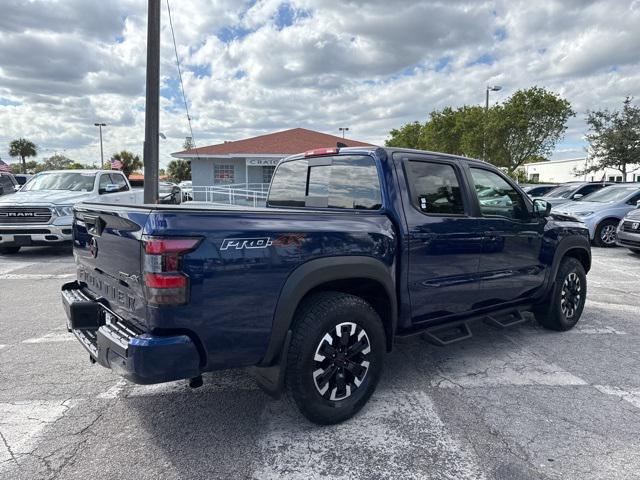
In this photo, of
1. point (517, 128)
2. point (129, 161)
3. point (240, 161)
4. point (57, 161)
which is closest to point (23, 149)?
point (129, 161)

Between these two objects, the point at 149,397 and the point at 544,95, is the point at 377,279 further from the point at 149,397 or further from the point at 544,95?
the point at 544,95

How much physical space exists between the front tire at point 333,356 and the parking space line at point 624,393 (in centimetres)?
191

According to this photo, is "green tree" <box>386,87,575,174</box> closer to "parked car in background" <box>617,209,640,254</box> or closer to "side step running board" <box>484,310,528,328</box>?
"parked car in background" <box>617,209,640,254</box>

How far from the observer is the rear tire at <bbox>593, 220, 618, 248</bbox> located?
11477 millimetres

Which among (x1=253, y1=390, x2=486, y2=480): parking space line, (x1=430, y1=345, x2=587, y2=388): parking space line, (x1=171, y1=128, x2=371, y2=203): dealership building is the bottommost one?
(x1=253, y1=390, x2=486, y2=480): parking space line

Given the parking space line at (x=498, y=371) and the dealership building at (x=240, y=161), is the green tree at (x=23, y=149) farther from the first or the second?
the parking space line at (x=498, y=371)

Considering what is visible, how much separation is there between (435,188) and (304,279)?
1.59 meters

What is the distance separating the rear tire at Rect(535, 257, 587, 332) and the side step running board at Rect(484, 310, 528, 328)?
1.33ft

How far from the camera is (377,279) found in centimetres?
313

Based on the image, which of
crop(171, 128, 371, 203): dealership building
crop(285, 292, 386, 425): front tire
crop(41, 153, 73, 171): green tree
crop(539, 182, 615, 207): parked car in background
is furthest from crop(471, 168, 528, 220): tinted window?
crop(41, 153, 73, 171): green tree

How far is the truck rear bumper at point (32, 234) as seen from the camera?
9148 millimetres

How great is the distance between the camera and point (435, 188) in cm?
371

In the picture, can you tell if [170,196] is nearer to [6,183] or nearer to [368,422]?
[6,183]

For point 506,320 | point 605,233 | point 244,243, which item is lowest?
point 506,320
